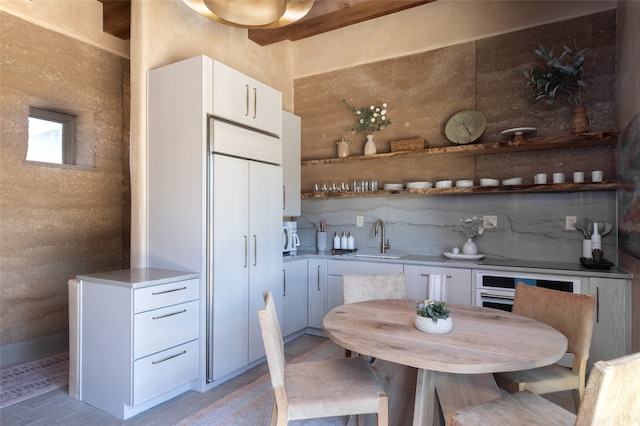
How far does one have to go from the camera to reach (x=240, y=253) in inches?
113

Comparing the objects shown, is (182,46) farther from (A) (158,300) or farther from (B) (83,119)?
(A) (158,300)

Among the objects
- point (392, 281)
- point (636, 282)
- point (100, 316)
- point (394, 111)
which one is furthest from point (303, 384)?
point (394, 111)

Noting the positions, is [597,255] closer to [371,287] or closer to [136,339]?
[371,287]

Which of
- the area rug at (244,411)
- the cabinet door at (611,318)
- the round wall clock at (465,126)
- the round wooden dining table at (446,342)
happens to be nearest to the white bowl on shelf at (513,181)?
the round wall clock at (465,126)

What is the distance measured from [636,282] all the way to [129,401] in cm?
313

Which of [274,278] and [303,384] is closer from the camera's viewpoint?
[303,384]

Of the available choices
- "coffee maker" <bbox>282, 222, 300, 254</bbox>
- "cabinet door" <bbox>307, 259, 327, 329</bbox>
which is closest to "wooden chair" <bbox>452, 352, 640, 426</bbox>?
"cabinet door" <bbox>307, 259, 327, 329</bbox>

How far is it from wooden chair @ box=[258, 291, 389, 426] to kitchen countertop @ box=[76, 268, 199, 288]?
3.04 feet

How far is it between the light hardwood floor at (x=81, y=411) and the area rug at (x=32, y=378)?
10 centimetres

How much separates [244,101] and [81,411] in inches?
93.0

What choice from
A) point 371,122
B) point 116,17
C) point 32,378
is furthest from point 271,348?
point 116,17

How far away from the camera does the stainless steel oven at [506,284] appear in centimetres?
272

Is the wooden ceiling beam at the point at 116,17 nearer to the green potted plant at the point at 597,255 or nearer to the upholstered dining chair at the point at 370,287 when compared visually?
the upholstered dining chair at the point at 370,287

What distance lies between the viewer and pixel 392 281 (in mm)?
2570
